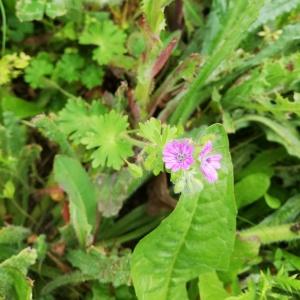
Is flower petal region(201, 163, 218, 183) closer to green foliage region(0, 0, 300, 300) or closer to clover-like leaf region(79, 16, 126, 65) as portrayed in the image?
green foliage region(0, 0, 300, 300)

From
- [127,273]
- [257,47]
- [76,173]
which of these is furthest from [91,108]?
[257,47]

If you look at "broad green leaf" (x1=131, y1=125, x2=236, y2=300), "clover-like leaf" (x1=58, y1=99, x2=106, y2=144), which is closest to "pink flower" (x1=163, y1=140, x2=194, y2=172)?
"broad green leaf" (x1=131, y1=125, x2=236, y2=300)

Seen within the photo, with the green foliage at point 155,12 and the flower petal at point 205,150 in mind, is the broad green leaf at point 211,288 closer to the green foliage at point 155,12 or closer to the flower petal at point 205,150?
the flower petal at point 205,150

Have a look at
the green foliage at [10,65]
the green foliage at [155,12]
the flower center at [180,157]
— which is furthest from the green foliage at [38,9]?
the flower center at [180,157]

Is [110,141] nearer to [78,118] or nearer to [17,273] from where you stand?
[78,118]

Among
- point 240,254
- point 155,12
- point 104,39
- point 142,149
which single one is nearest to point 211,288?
point 240,254
